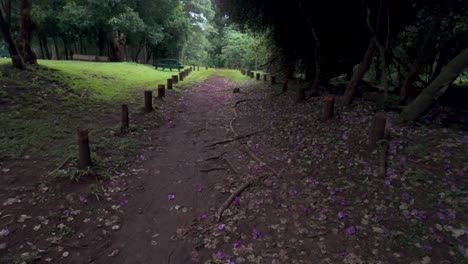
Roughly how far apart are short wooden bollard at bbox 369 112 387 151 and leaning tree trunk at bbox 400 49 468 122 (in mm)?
1271

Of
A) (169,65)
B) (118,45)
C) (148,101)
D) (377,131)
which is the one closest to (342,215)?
(377,131)

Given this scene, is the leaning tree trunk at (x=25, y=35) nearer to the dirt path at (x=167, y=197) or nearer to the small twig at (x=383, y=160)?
the dirt path at (x=167, y=197)

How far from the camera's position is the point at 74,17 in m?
22.2

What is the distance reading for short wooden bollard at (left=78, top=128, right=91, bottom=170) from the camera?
489 centimetres

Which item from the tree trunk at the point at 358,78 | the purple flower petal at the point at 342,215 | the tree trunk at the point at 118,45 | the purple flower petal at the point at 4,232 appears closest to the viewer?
the purple flower petal at the point at 4,232

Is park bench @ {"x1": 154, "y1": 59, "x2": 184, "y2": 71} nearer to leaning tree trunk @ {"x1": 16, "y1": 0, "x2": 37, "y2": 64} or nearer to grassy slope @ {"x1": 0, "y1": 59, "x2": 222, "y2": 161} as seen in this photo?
grassy slope @ {"x1": 0, "y1": 59, "x2": 222, "y2": 161}

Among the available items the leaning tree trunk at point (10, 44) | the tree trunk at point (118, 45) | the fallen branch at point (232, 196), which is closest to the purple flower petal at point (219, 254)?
the fallen branch at point (232, 196)

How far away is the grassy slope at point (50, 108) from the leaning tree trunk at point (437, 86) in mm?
6432

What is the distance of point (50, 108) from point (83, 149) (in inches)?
145

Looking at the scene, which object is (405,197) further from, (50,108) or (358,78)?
(50,108)

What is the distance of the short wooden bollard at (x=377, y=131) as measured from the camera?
518 cm

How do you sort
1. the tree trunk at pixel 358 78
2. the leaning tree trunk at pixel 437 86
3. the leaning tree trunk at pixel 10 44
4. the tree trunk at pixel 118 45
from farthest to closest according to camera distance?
the tree trunk at pixel 118 45, the leaning tree trunk at pixel 10 44, the tree trunk at pixel 358 78, the leaning tree trunk at pixel 437 86

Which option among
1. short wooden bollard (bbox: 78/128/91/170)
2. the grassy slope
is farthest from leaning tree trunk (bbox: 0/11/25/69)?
short wooden bollard (bbox: 78/128/91/170)

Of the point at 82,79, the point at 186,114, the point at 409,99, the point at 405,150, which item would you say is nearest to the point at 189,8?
the point at 82,79
